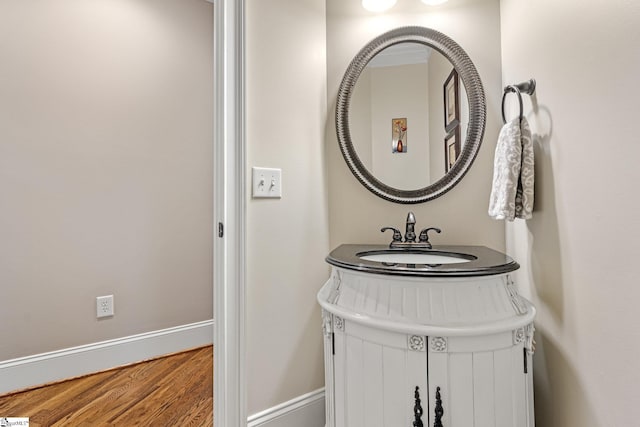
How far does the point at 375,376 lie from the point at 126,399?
148cm

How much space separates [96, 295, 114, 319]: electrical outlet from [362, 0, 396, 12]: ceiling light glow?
2274 mm

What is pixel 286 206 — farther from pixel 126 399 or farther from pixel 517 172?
pixel 126 399

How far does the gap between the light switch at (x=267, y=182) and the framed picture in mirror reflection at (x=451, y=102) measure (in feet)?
2.67

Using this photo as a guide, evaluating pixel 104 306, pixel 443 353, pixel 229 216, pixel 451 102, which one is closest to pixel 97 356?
pixel 104 306

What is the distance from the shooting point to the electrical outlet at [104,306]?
1986 mm

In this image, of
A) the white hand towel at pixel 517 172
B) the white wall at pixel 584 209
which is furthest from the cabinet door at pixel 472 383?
the white hand towel at pixel 517 172

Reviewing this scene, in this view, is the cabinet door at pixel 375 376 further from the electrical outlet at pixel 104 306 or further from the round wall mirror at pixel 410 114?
the electrical outlet at pixel 104 306

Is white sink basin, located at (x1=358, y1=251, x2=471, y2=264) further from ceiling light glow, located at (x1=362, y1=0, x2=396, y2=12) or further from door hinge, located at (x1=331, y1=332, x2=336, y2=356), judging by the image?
ceiling light glow, located at (x1=362, y1=0, x2=396, y2=12)

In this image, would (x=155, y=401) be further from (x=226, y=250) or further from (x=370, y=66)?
(x=370, y=66)

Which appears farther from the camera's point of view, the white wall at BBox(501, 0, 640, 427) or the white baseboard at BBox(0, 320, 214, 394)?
the white baseboard at BBox(0, 320, 214, 394)

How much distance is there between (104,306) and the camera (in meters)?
2.01

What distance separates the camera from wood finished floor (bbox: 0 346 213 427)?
1.50 m

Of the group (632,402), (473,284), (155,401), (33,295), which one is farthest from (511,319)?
(33,295)

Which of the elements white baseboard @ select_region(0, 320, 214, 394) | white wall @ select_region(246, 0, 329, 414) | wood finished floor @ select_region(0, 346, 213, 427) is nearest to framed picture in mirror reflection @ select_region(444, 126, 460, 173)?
white wall @ select_region(246, 0, 329, 414)
